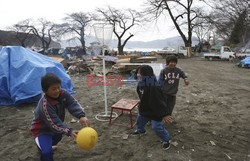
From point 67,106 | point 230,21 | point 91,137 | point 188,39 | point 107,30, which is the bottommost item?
point 91,137

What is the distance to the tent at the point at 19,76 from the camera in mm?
5359

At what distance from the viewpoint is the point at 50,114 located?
218 cm

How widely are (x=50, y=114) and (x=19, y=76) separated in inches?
159

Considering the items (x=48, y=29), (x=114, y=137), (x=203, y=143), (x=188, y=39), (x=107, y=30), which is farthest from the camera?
(x=48, y=29)

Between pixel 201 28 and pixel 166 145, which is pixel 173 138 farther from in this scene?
pixel 201 28

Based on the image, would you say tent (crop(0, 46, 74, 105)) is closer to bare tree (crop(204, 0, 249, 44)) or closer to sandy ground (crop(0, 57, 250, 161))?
sandy ground (crop(0, 57, 250, 161))

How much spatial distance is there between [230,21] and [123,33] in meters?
15.7

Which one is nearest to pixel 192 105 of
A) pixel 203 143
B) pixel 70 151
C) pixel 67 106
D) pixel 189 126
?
pixel 189 126

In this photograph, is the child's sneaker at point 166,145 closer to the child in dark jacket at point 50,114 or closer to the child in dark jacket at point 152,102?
the child in dark jacket at point 152,102

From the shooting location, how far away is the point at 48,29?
41.2 meters

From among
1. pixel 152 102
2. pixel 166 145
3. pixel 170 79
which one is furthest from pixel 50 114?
pixel 170 79

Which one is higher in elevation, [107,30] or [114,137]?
[107,30]

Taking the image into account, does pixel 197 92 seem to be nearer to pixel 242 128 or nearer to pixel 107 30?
pixel 242 128

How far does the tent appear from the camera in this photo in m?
5.36
